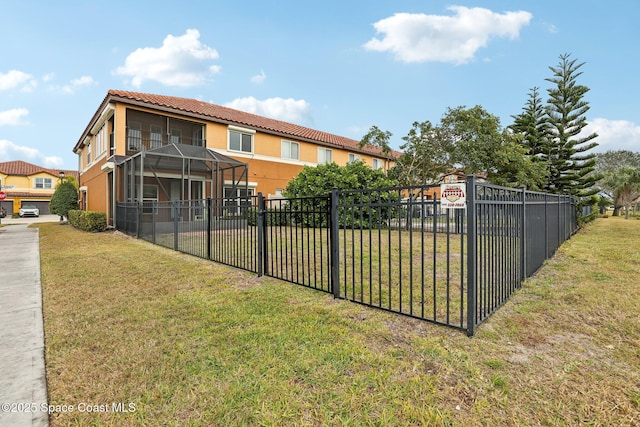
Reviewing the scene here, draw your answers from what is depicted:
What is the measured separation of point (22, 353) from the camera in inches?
116

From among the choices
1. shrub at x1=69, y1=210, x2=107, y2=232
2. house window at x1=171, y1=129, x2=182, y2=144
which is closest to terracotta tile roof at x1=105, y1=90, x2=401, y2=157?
house window at x1=171, y1=129, x2=182, y2=144

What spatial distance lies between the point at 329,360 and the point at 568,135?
67.7 feet

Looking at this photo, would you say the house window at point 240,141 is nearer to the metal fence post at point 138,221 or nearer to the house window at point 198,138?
the house window at point 198,138

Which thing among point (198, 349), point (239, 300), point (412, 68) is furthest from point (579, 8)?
point (198, 349)

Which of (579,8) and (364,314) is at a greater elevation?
(579,8)

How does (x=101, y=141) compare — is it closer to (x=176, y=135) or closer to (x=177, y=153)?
(x=176, y=135)

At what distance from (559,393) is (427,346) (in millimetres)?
1037

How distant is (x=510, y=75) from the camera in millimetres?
11953

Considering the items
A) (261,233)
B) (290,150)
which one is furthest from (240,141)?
(261,233)

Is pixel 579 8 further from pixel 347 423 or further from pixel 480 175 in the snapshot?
pixel 347 423

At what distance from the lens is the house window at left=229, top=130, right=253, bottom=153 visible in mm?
18688

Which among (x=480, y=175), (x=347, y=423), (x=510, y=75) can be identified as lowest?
(x=347, y=423)


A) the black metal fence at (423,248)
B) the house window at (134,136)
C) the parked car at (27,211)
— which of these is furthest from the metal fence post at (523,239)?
the parked car at (27,211)

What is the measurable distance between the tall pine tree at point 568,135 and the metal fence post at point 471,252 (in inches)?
736
